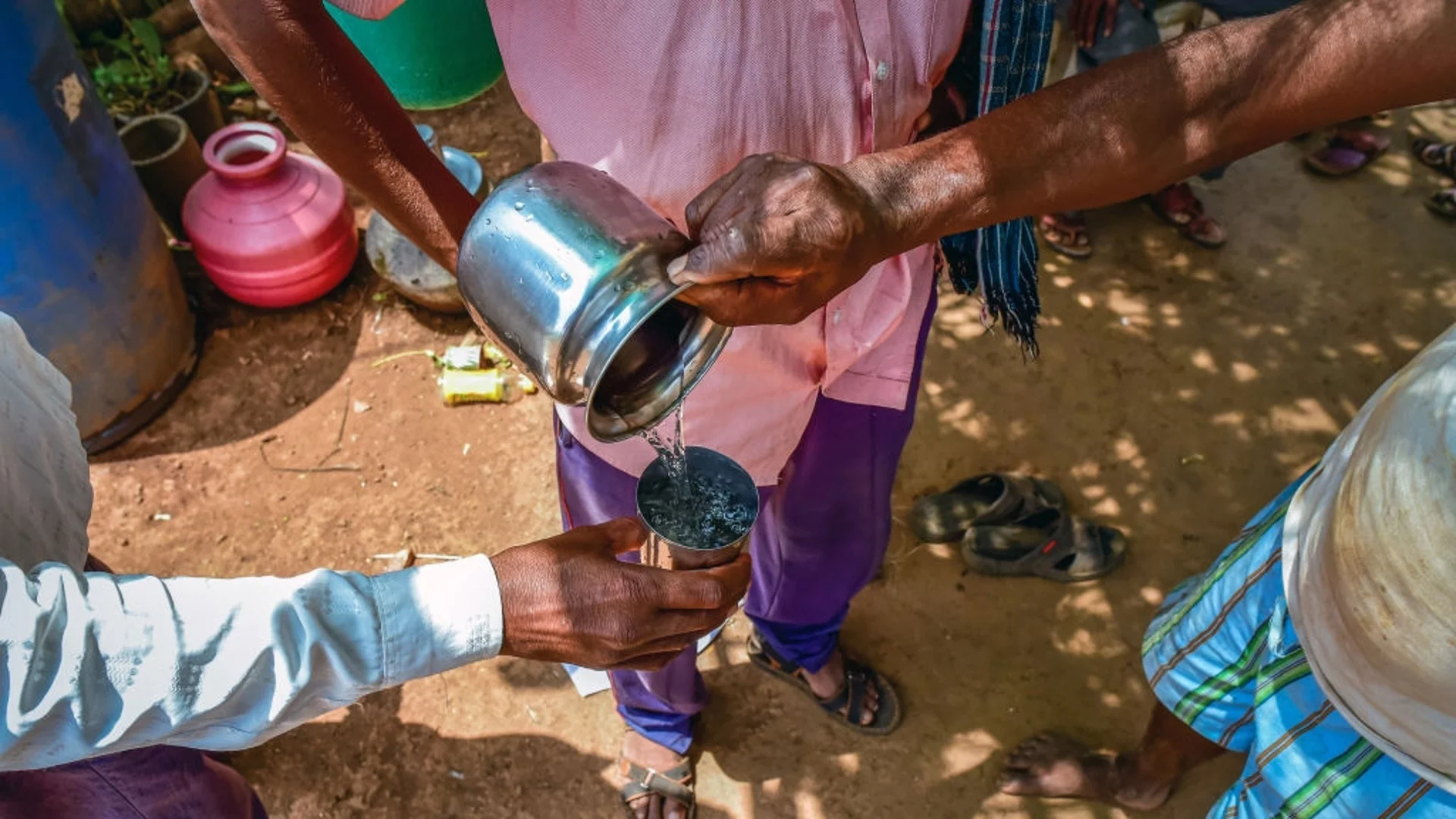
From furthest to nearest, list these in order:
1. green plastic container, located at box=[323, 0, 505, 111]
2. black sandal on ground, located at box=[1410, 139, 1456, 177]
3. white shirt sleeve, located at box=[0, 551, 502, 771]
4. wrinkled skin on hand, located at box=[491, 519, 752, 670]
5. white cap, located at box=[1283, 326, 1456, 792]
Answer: black sandal on ground, located at box=[1410, 139, 1456, 177] < green plastic container, located at box=[323, 0, 505, 111] < wrinkled skin on hand, located at box=[491, 519, 752, 670] < white cap, located at box=[1283, 326, 1456, 792] < white shirt sleeve, located at box=[0, 551, 502, 771]

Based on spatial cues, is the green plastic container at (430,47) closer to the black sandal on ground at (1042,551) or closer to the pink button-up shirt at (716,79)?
the pink button-up shirt at (716,79)

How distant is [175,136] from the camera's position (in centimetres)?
407

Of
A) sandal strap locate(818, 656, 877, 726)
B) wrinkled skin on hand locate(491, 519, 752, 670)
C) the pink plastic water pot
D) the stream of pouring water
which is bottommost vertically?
sandal strap locate(818, 656, 877, 726)

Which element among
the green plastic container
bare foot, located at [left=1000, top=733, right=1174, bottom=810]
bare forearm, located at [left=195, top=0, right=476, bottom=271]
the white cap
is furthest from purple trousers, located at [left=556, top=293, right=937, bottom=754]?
the green plastic container

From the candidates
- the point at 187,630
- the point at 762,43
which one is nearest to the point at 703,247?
the point at 762,43

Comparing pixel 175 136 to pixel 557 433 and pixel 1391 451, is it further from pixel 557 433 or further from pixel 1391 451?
pixel 1391 451

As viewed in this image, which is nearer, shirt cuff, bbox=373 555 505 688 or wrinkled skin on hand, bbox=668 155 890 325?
wrinkled skin on hand, bbox=668 155 890 325

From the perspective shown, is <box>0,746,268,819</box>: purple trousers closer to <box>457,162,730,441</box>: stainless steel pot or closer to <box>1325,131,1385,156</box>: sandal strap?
<box>457,162,730,441</box>: stainless steel pot

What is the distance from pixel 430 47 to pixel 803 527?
1623 mm

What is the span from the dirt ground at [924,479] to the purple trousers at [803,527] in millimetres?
305

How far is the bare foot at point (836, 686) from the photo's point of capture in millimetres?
2941

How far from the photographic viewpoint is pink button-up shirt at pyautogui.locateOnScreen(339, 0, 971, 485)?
143 cm

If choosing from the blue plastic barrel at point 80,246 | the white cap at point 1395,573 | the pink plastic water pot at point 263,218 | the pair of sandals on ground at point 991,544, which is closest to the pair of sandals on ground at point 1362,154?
the pair of sandals on ground at point 991,544

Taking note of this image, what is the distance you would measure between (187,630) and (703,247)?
799 millimetres
